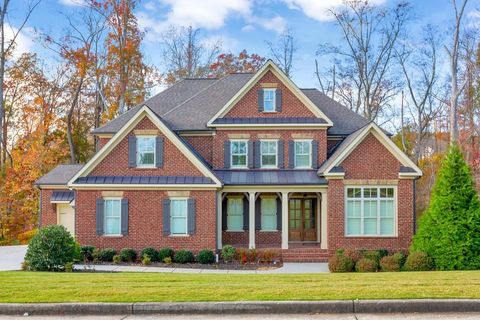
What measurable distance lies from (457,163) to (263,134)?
945 centimetres

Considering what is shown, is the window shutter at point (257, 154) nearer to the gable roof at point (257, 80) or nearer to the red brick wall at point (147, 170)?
the gable roof at point (257, 80)

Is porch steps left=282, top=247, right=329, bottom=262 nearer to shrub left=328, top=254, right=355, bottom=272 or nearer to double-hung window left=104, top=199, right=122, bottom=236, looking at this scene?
shrub left=328, top=254, right=355, bottom=272

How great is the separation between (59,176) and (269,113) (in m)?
12.6

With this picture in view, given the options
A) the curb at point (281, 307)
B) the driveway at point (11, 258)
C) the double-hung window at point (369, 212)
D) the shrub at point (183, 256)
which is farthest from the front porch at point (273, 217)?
the curb at point (281, 307)

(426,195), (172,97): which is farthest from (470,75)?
(172,97)

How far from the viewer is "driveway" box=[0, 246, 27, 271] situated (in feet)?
61.8

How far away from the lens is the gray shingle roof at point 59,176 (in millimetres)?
27330

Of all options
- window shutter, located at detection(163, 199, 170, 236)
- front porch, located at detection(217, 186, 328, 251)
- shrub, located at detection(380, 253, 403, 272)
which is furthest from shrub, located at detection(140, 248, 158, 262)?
shrub, located at detection(380, 253, 403, 272)

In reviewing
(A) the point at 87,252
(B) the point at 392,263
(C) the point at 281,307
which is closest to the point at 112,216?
(A) the point at 87,252

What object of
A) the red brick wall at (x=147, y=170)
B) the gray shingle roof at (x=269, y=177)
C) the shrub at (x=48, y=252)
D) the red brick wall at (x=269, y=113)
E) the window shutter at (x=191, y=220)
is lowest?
the shrub at (x=48, y=252)

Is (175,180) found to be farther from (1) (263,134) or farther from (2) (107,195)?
(1) (263,134)

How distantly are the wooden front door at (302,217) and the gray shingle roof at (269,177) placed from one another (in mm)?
2160

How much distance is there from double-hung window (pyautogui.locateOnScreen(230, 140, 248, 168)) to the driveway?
422 inches

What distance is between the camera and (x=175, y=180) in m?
22.3
